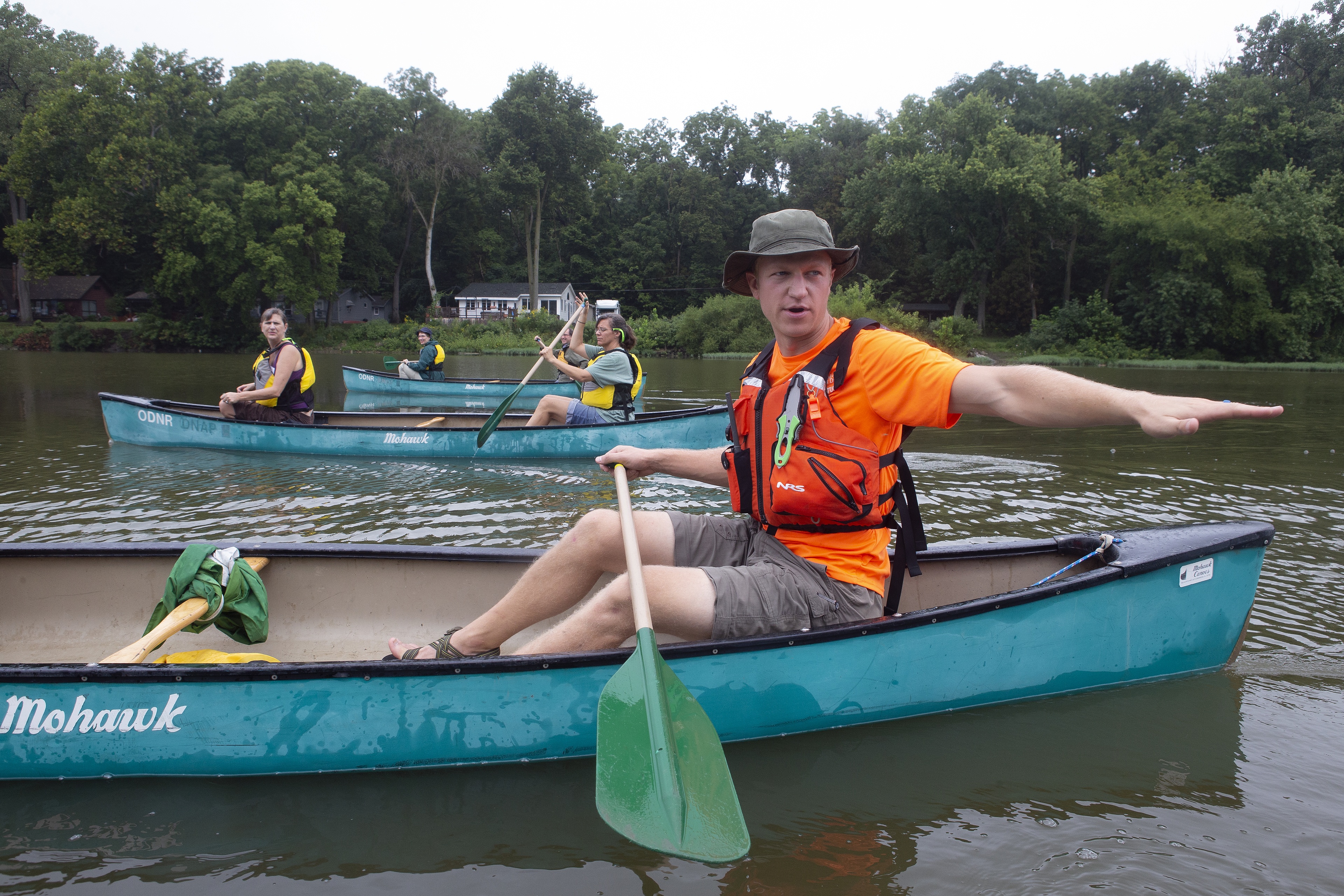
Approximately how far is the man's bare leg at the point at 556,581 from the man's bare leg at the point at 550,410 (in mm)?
6637

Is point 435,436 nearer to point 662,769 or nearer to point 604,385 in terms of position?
point 604,385

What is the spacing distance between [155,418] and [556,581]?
8463 millimetres

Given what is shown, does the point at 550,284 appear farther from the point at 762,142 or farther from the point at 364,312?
the point at 762,142

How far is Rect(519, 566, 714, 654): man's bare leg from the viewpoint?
2.95 m

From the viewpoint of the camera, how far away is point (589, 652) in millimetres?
2969

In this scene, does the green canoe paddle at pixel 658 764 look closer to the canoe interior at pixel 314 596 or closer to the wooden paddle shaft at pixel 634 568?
the wooden paddle shaft at pixel 634 568

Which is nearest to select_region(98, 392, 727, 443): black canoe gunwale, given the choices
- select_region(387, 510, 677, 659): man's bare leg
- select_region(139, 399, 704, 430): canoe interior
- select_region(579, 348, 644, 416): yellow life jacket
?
select_region(139, 399, 704, 430): canoe interior

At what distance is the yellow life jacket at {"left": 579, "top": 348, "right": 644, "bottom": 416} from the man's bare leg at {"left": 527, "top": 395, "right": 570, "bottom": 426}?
26 cm

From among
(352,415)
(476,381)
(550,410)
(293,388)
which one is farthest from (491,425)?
(476,381)

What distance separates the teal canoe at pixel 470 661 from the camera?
2.95m

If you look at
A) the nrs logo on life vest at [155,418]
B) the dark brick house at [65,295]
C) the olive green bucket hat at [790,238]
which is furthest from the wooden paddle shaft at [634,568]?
the dark brick house at [65,295]

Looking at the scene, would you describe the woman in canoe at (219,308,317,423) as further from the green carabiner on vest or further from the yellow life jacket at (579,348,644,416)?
the green carabiner on vest

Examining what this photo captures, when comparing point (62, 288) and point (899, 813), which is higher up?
point (62, 288)

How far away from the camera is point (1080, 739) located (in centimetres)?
336
